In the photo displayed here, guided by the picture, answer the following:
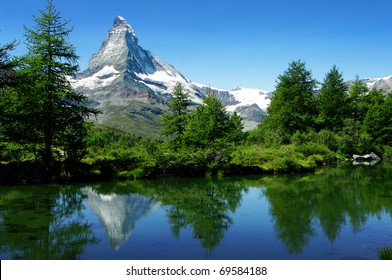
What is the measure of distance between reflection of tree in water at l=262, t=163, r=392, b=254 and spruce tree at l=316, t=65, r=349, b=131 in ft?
131

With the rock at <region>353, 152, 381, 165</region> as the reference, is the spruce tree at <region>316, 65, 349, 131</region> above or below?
above

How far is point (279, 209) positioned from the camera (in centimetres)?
2094

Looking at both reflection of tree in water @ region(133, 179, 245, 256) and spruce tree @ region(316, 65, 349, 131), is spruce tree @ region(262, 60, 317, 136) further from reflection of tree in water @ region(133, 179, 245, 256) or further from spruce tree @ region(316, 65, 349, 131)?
reflection of tree in water @ region(133, 179, 245, 256)

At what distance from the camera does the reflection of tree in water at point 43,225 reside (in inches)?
525

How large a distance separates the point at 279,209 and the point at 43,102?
21.0 meters

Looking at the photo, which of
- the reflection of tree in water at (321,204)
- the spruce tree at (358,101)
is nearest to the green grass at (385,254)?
the reflection of tree in water at (321,204)

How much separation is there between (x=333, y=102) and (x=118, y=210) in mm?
63183

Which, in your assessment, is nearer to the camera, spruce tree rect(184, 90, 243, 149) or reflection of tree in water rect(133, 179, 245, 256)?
reflection of tree in water rect(133, 179, 245, 256)

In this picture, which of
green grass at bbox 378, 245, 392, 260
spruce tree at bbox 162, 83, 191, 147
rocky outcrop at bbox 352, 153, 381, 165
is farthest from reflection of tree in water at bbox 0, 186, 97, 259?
rocky outcrop at bbox 352, 153, 381, 165

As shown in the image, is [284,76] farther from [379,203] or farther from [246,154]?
[379,203]

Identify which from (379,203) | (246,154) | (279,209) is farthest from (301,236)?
(246,154)

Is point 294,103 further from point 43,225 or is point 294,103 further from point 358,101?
point 43,225

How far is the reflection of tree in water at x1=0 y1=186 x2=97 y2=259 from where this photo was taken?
525 inches

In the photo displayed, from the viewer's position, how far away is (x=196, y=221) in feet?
59.2
